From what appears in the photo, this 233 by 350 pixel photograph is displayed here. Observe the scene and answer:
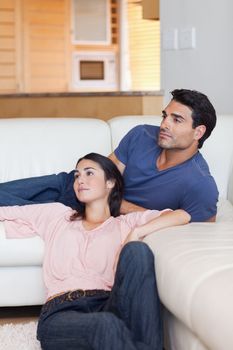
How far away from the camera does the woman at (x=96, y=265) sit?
1.89 metres

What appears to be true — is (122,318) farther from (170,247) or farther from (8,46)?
(8,46)

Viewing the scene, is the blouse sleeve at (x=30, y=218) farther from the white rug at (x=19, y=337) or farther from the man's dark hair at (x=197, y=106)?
the man's dark hair at (x=197, y=106)

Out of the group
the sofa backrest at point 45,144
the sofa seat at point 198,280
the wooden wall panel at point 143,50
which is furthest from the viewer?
the wooden wall panel at point 143,50

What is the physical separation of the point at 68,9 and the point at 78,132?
161 inches

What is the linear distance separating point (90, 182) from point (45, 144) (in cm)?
81

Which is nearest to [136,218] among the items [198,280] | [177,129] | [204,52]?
[177,129]

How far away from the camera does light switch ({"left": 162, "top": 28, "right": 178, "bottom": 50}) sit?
438cm

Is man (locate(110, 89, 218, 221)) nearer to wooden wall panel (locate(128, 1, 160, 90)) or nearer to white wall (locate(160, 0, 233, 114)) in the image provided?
white wall (locate(160, 0, 233, 114))

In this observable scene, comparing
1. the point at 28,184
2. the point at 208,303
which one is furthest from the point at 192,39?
the point at 208,303

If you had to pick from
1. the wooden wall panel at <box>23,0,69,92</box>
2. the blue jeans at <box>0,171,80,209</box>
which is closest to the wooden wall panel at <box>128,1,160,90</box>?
the wooden wall panel at <box>23,0,69,92</box>

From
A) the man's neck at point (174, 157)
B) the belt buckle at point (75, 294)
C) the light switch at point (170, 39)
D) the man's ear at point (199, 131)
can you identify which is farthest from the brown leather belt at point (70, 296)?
the light switch at point (170, 39)

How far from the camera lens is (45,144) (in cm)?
312

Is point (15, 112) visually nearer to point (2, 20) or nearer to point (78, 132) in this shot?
point (78, 132)

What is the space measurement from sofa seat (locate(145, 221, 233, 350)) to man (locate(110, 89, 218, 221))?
0.22 m
